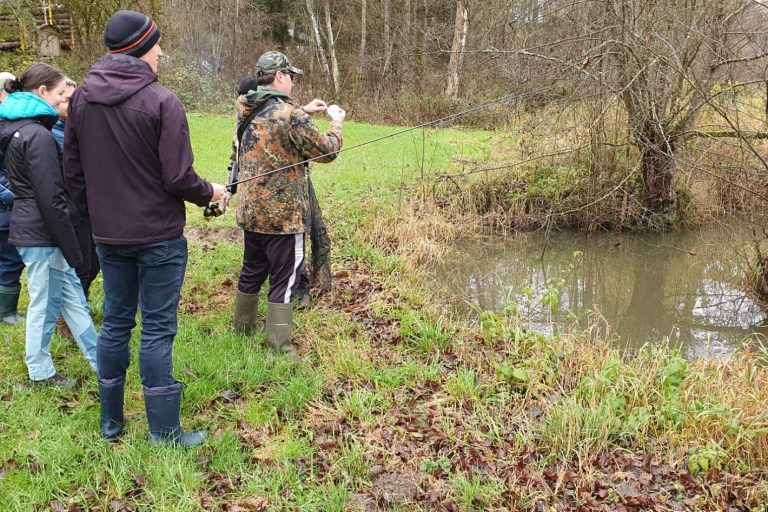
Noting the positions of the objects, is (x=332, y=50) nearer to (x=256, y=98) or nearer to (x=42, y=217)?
(x=256, y=98)

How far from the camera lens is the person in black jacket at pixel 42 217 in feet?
11.7

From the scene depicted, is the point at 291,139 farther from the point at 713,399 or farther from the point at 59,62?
the point at 59,62

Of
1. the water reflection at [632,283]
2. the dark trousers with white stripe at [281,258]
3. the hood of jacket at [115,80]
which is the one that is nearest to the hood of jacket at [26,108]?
the hood of jacket at [115,80]

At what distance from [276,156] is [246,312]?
4.47 feet

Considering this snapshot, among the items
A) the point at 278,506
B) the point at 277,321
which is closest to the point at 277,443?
the point at 278,506

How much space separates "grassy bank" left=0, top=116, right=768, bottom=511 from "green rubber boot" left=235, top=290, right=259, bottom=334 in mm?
165

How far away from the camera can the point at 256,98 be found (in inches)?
167

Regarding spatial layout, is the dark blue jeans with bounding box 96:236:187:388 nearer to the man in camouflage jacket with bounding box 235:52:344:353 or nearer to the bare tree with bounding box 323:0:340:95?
the man in camouflage jacket with bounding box 235:52:344:353

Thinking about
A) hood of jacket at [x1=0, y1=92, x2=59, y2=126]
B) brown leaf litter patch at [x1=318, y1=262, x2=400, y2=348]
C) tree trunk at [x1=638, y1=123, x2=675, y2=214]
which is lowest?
brown leaf litter patch at [x1=318, y1=262, x2=400, y2=348]

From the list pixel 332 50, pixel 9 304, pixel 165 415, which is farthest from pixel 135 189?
pixel 332 50

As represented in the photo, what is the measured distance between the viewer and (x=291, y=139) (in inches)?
169

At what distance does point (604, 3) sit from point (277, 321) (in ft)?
21.5

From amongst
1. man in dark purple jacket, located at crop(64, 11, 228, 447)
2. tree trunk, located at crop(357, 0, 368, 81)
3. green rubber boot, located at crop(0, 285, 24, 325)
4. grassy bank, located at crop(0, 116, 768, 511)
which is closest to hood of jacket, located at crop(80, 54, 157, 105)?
man in dark purple jacket, located at crop(64, 11, 228, 447)

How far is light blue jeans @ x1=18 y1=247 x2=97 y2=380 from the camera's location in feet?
12.5
